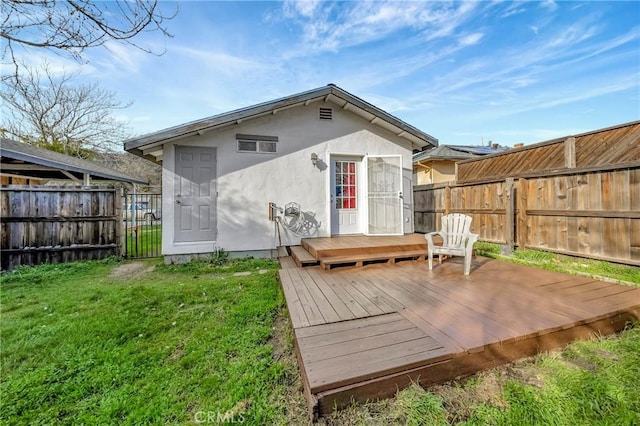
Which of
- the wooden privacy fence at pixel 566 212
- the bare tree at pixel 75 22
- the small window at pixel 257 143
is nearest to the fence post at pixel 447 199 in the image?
the wooden privacy fence at pixel 566 212

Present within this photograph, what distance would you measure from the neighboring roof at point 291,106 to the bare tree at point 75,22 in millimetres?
1785

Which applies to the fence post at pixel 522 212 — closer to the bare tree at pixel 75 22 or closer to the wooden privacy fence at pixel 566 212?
the wooden privacy fence at pixel 566 212

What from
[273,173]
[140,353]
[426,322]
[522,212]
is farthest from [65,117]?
[522,212]

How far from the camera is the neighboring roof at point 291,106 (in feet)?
16.0

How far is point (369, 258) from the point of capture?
14.4 feet

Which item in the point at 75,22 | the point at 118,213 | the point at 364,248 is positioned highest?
the point at 75,22

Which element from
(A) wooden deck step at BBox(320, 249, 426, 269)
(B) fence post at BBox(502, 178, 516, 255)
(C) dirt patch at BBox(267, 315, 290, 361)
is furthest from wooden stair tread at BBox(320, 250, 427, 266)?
(B) fence post at BBox(502, 178, 516, 255)

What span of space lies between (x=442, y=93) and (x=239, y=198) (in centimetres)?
962

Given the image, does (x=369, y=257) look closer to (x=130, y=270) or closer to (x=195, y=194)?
(x=195, y=194)

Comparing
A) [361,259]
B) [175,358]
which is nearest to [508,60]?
[361,259]

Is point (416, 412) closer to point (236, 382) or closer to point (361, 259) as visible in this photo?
point (236, 382)

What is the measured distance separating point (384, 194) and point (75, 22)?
581cm

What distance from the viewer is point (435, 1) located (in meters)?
6.20

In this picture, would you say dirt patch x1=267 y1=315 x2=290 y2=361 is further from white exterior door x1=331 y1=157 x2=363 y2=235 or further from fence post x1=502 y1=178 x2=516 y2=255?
fence post x1=502 y1=178 x2=516 y2=255
